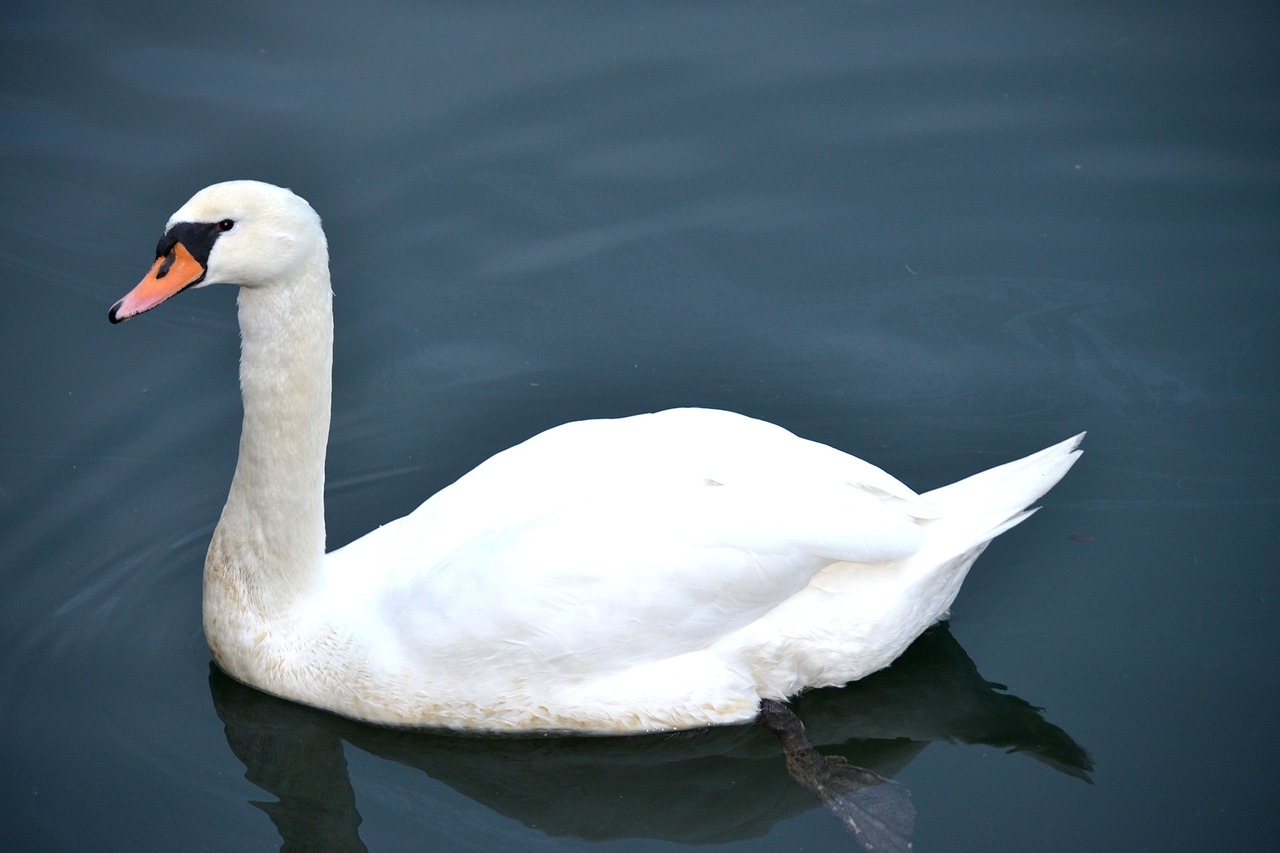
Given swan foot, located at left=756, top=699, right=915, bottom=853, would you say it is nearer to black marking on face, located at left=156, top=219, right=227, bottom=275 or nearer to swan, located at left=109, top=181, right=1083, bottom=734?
swan, located at left=109, top=181, right=1083, bottom=734

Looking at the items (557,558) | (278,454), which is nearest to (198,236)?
(278,454)

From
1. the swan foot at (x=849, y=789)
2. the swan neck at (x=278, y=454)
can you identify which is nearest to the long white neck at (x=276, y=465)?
the swan neck at (x=278, y=454)

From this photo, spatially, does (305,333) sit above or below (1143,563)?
above

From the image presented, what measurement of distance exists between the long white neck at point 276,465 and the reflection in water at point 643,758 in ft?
1.35

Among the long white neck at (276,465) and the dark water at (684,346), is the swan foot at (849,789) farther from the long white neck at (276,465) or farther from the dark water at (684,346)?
the long white neck at (276,465)

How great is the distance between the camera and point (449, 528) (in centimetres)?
611

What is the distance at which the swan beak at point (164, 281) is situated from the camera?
5699 mm

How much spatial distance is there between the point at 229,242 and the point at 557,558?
1.62m

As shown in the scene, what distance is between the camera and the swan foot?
18.8 ft

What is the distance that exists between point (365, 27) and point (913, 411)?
4580 millimetres

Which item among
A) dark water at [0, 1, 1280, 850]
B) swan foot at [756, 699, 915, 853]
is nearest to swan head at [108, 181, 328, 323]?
dark water at [0, 1, 1280, 850]

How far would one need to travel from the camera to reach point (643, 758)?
6.13 meters

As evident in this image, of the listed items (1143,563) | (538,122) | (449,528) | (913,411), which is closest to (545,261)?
(538,122)

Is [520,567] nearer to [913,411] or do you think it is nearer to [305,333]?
[305,333]
